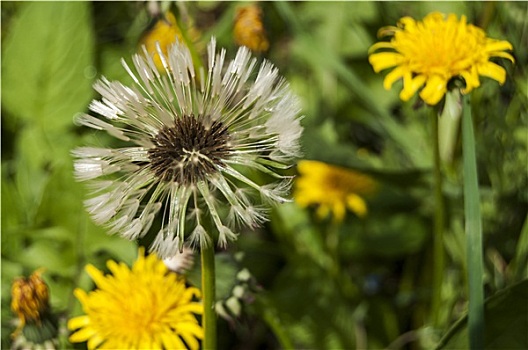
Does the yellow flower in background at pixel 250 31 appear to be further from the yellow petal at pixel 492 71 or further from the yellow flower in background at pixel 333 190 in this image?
the yellow petal at pixel 492 71

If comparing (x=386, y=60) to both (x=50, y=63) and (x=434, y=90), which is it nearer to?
(x=434, y=90)

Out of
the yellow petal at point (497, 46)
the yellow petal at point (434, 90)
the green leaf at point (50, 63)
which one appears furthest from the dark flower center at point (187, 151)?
the green leaf at point (50, 63)

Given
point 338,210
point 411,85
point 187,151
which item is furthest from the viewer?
point 338,210

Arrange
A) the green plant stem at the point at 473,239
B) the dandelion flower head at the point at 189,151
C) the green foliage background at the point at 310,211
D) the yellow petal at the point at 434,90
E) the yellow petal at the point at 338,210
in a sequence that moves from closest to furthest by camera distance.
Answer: the dandelion flower head at the point at 189,151, the green plant stem at the point at 473,239, the yellow petal at the point at 434,90, the green foliage background at the point at 310,211, the yellow petal at the point at 338,210

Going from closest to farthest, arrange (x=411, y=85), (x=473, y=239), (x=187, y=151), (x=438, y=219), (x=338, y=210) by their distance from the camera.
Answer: (x=187, y=151) < (x=473, y=239) < (x=411, y=85) < (x=438, y=219) < (x=338, y=210)

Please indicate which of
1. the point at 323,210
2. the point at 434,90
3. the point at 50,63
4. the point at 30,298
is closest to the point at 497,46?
the point at 434,90

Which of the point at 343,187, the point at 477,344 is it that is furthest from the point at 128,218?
the point at 343,187
